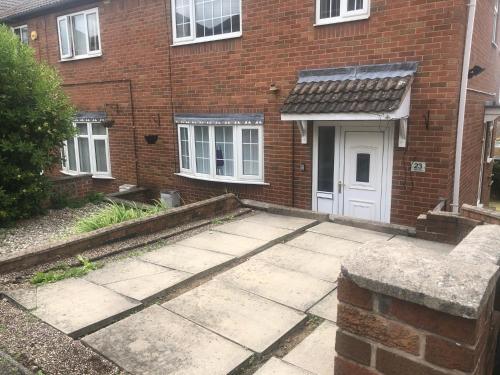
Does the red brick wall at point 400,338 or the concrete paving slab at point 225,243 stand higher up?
the red brick wall at point 400,338

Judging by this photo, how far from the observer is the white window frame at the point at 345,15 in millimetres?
6723

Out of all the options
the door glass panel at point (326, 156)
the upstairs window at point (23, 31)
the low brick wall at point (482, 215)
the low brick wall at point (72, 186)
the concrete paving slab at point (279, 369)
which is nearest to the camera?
the concrete paving slab at point (279, 369)

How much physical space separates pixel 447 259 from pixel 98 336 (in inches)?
101

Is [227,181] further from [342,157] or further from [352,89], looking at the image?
[352,89]

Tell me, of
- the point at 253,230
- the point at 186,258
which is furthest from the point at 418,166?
the point at 186,258

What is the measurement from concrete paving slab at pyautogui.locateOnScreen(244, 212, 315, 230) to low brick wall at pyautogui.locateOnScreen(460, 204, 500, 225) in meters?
2.20

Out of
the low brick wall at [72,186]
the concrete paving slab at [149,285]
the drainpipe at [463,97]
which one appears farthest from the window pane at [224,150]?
the concrete paving slab at [149,285]

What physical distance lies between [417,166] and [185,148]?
17.9ft

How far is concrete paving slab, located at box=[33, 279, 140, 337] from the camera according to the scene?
3.20 metres

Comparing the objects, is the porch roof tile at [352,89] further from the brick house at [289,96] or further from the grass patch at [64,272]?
the grass patch at [64,272]

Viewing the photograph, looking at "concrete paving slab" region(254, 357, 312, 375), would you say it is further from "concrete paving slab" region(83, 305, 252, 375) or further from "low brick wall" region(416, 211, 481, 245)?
"low brick wall" region(416, 211, 481, 245)

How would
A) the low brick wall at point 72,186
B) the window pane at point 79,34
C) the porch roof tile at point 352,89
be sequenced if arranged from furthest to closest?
the window pane at point 79,34 < the low brick wall at point 72,186 < the porch roof tile at point 352,89

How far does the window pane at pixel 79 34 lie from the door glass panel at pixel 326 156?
772cm

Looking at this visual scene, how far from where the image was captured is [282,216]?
22.4 feet
